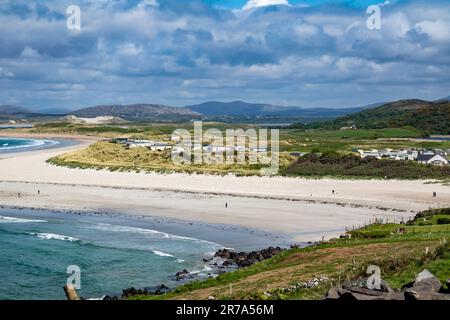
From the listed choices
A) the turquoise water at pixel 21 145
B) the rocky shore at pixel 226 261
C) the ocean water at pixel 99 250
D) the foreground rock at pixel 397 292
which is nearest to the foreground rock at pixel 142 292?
the rocky shore at pixel 226 261

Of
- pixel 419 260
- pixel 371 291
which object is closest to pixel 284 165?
pixel 419 260

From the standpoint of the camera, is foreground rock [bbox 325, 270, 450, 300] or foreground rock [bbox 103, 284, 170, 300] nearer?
foreground rock [bbox 325, 270, 450, 300]

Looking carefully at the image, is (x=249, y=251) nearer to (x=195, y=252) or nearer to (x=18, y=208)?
(x=195, y=252)

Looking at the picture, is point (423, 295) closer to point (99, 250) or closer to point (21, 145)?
point (99, 250)

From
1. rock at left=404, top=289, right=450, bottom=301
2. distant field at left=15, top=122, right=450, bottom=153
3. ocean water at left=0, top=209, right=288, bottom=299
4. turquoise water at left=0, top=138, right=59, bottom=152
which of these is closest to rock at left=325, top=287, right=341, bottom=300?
rock at left=404, top=289, right=450, bottom=301

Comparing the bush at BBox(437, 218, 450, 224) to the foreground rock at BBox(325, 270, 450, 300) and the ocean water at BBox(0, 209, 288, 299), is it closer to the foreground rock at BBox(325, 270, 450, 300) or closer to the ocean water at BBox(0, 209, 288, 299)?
the ocean water at BBox(0, 209, 288, 299)

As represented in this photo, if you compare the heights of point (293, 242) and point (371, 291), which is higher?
point (371, 291)
